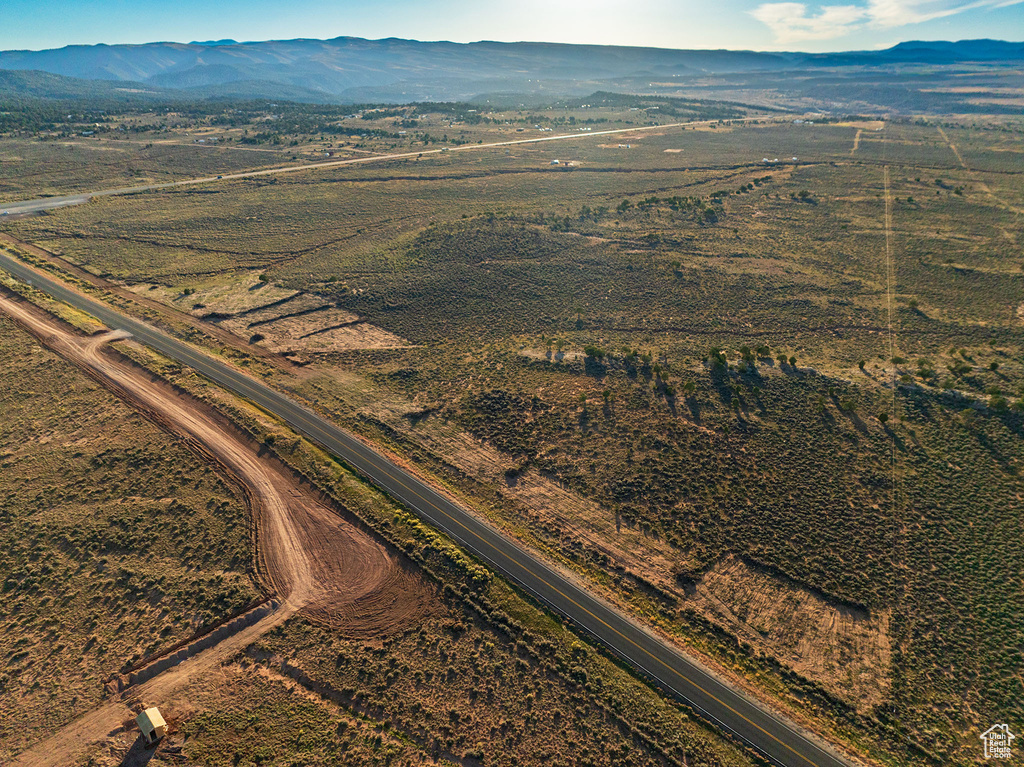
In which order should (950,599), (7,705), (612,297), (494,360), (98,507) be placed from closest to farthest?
(7,705)
(950,599)
(98,507)
(494,360)
(612,297)

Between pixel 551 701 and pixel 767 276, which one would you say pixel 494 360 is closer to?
pixel 551 701

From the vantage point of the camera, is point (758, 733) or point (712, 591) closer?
point (758, 733)

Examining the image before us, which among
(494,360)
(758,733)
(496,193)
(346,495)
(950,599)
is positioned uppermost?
(496,193)

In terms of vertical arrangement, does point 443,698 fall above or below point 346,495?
below

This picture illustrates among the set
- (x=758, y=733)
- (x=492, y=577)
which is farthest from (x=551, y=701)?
(x=758, y=733)

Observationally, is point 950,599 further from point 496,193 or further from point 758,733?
point 496,193

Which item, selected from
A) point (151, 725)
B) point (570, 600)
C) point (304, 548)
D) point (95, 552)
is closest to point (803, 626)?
point (570, 600)

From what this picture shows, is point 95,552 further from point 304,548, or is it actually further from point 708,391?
point 708,391

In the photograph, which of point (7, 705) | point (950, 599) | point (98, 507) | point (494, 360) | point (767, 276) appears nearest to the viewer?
point (7, 705)
